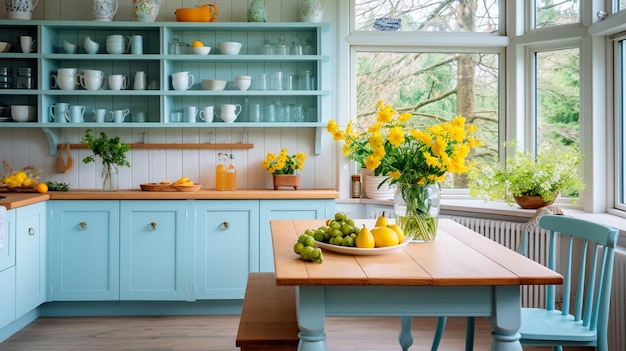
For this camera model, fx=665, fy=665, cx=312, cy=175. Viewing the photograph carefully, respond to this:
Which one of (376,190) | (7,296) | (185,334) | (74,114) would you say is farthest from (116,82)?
(376,190)

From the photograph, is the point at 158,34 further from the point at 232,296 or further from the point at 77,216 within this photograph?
the point at 232,296

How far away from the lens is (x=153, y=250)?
4.45 meters

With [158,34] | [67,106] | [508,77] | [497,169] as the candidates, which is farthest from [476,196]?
[67,106]

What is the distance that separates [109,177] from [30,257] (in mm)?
783

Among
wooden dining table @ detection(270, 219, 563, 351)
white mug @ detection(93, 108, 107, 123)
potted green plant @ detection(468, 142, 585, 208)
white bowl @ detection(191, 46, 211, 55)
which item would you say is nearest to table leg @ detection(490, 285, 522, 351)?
wooden dining table @ detection(270, 219, 563, 351)

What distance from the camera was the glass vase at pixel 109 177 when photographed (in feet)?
15.3

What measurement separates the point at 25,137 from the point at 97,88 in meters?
0.73

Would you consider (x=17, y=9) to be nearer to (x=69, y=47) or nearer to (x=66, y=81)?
(x=69, y=47)

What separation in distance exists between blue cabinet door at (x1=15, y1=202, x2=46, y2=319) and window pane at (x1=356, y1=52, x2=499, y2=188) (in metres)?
2.34

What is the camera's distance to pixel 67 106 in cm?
470

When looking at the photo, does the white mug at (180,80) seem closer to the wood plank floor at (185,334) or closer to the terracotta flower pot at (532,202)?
the wood plank floor at (185,334)

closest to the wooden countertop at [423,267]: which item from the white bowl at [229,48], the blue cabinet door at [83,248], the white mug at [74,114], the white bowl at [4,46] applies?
the blue cabinet door at [83,248]

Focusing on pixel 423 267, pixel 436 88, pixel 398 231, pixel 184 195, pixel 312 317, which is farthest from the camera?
pixel 436 88

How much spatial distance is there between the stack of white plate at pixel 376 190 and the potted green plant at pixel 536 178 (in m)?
0.64
